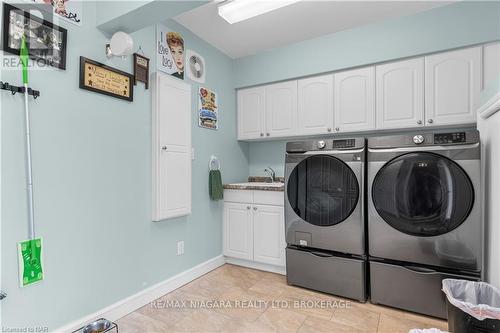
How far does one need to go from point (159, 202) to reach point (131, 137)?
0.55 metres

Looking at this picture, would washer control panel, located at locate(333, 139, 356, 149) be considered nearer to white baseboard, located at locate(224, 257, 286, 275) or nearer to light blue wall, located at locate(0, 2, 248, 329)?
white baseboard, located at locate(224, 257, 286, 275)

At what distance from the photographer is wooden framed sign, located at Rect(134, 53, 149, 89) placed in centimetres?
204

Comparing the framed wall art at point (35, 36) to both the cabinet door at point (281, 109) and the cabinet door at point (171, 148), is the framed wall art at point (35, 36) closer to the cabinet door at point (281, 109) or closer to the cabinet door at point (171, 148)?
the cabinet door at point (171, 148)

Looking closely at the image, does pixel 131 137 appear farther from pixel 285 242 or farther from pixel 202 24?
pixel 285 242

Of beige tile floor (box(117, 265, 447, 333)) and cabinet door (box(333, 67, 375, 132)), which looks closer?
beige tile floor (box(117, 265, 447, 333))

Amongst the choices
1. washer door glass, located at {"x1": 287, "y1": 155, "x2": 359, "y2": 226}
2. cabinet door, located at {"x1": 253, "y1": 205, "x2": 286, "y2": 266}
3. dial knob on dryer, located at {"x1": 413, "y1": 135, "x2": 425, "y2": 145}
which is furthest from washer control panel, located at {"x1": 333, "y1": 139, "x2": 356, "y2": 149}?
cabinet door, located at {"x1": 253, "y1": 205, "x2": 286, "y2": 266}

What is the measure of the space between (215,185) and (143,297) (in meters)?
1.19

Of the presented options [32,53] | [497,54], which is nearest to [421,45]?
[497,54]

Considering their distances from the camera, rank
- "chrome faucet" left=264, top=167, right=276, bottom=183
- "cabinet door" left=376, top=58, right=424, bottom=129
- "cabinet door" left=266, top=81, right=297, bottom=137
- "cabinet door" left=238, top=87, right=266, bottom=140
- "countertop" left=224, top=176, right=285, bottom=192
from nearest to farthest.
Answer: "cabinet door" left=376, top=58, right=424, bottom=129 → "countertop" left=224, top=176, right=285, bottom=192 → "cabinet door" left=266, top=81, right=297, bottom=137 → "cabinet door" left=238, top=87, right=266, bottom=140 → "chrome faucet" left=264, top=167, right=276, bottom=183

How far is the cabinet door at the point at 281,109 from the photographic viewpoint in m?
2.94

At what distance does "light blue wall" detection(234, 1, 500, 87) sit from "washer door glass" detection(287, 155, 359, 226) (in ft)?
3.53

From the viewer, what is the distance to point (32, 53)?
147cm

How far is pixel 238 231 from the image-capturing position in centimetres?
289

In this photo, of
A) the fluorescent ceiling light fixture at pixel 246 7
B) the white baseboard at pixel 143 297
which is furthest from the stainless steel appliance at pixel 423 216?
the white baseboard at pixel 143 297
